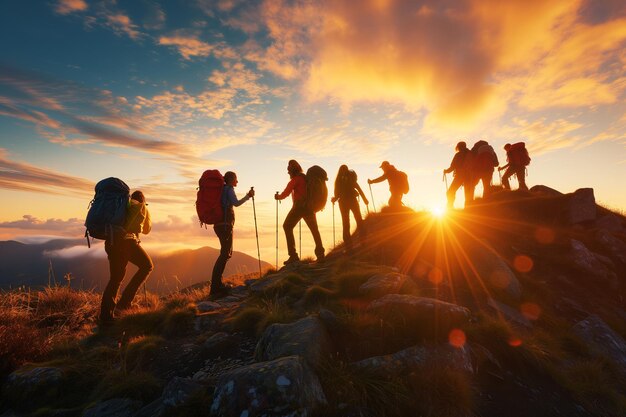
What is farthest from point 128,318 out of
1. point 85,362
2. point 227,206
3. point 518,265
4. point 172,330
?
point 518,265

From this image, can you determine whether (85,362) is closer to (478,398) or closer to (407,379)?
→ (407,379)

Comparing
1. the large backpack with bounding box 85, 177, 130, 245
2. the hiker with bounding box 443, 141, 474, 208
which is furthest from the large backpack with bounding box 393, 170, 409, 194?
the large backpack with bounding box 85, 177, 130, 245

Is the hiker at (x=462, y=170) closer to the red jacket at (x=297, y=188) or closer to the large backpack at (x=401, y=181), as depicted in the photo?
the large backpack at (x=401, y=181)

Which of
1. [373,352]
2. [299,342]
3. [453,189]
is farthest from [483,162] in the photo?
[299,342]

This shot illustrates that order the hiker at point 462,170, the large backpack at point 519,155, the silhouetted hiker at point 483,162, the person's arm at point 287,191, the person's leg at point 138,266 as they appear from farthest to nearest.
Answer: the large backpack at point 519,155, the hiker at point 462,170, the silhouetted hiker at point 483,162, the person's arm at point 287,191, the person's leg at point 138,266

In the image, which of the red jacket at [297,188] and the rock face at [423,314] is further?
the red jacket at [297,188]

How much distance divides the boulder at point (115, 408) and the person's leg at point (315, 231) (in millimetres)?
7974

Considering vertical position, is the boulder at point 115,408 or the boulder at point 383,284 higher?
the boulder at point 383,284

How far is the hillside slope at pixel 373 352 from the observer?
385cm

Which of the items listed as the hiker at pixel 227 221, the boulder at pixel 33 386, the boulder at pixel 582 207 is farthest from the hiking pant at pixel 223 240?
the boulder at pixel 582 207

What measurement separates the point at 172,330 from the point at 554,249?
12312mm

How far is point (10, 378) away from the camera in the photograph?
208 inches

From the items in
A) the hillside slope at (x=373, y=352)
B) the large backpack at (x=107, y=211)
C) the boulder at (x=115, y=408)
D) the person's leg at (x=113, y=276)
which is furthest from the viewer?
A: the person's leg at (x=113, y=276)

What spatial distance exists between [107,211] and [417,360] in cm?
708
